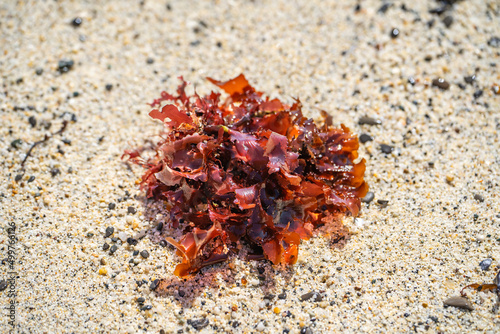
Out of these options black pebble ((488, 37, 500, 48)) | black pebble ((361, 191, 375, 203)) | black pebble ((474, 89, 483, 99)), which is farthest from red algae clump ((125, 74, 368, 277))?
black pebble ((488, 37, 500, 48))

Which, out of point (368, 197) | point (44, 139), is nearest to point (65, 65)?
point (44, 139)

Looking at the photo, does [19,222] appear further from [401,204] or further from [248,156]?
[401,204]

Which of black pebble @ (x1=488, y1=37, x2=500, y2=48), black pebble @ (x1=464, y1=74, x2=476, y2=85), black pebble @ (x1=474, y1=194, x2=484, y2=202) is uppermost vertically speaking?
black pebble @ (x1=488, y1=37, x2=500, y2=48)

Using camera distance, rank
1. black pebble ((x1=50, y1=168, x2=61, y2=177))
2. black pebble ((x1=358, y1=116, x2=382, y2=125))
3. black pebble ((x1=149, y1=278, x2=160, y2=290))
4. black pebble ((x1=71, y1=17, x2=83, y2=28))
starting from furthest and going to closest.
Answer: black pebble ((x1=71, y1=17, x2=83, y2=28)) → black pebble ((x1=358, y1=116, x2=382, y2=125)) → black pebble ((x1=50, y1=168, x2=61, y2=177)) → black pebble ((x1=149, y1=278, x2=160, y2=290))

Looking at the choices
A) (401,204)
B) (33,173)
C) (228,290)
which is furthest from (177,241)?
(401,204)

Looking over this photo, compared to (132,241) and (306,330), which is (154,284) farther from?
(306,330)

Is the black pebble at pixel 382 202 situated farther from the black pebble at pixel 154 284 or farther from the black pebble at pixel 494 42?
the black pebble at pixel 494 42

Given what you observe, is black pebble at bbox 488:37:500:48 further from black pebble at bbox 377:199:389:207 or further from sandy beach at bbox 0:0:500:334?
black pebble at bbox 377:199:389:207
